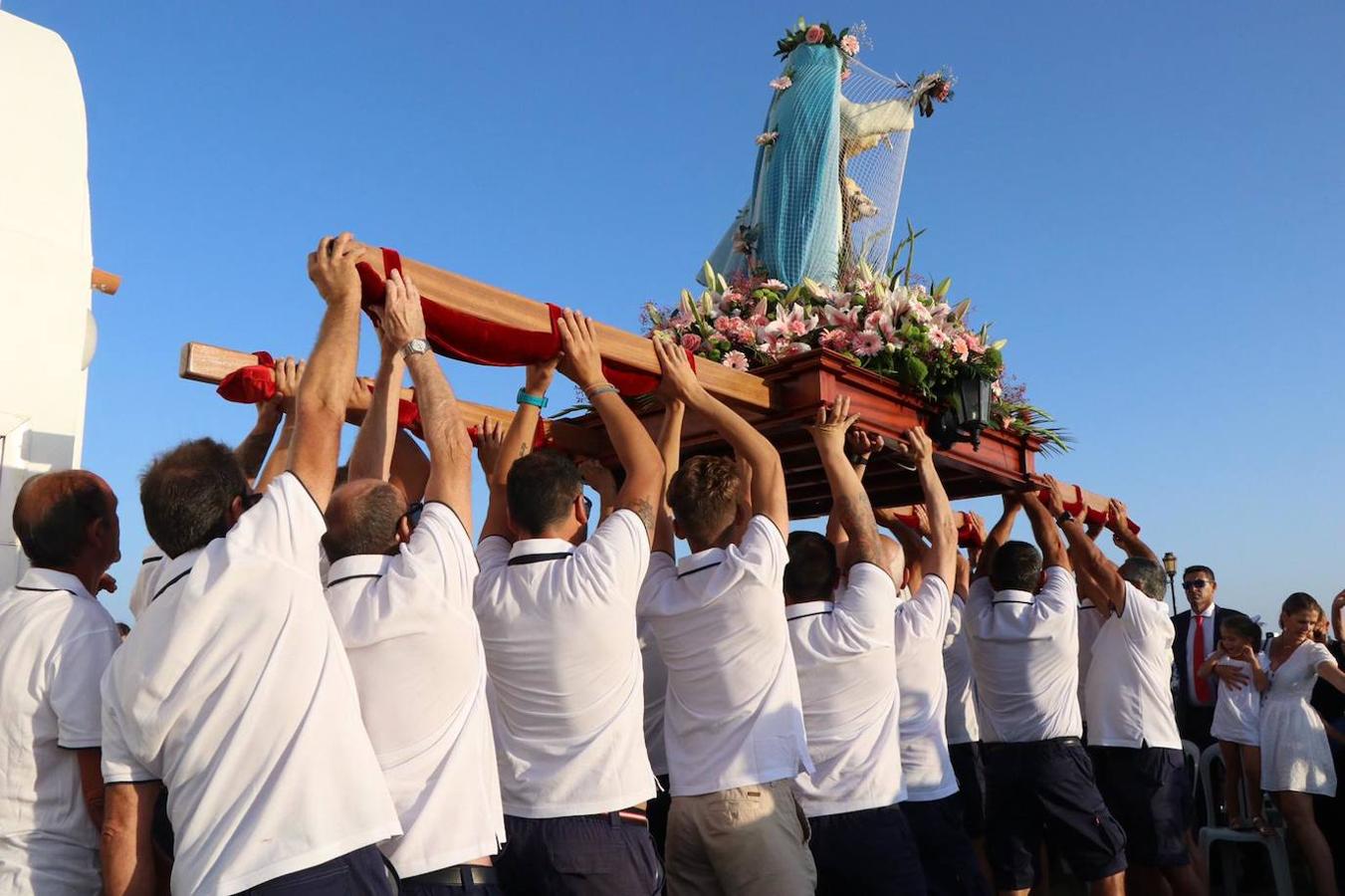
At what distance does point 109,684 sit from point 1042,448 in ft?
16.0

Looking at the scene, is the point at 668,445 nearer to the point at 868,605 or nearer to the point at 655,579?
the point at 655,579

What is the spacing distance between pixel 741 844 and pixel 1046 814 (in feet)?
8.46

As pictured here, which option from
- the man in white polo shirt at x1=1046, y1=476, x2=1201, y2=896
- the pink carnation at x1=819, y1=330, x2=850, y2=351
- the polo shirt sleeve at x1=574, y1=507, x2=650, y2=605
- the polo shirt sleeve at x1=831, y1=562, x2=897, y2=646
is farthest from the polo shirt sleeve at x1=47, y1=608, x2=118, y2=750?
the man in white polo shirt at x1=1046, y1=476, x2=1201, y2=896

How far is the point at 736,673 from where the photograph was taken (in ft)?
13.2

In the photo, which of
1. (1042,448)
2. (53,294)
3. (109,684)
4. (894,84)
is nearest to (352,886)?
(109,684)

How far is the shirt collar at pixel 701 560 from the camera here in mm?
4129

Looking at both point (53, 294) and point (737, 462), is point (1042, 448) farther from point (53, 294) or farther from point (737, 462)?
point (53, 294)

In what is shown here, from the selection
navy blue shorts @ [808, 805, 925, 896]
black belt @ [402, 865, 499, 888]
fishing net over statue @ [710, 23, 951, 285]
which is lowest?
navy blue shorts @ [808, 805, 925, 896]

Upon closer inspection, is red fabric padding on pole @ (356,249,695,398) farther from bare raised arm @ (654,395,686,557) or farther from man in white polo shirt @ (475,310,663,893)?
bare raised arm @ (654,395,686,557)

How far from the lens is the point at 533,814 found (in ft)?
11.3

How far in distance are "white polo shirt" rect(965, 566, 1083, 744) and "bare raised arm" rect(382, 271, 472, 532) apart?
3.63 meters

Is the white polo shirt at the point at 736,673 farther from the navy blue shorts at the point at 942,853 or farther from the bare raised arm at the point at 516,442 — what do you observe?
the navy blue shorts at the point at 942,853

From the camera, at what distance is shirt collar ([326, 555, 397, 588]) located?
309 cm

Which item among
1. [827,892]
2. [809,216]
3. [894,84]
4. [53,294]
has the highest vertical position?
[894,84]
